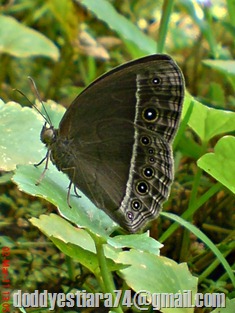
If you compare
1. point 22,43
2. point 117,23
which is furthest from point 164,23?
Result: point 22,43

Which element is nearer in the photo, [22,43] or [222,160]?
[222,160]

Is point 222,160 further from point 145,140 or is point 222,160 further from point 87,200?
point 87,200

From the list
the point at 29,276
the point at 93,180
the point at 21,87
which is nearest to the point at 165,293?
the point at 93,180

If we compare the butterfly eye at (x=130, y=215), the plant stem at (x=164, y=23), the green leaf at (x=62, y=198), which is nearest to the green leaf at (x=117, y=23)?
the plant stem at (x=164, y=23)

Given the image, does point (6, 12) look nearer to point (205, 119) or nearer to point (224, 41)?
point (224, 41)

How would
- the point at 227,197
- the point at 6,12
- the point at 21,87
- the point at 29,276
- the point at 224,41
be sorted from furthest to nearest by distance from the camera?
the point at 224,41 < the point at 6,12 < the point at 21,87 < the point at 227,197 < the point at 29,276

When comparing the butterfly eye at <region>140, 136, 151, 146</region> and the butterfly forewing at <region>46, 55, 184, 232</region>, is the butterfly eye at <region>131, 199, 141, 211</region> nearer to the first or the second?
the butterfly forewing at <region>46, 55, 184, 232</region>
